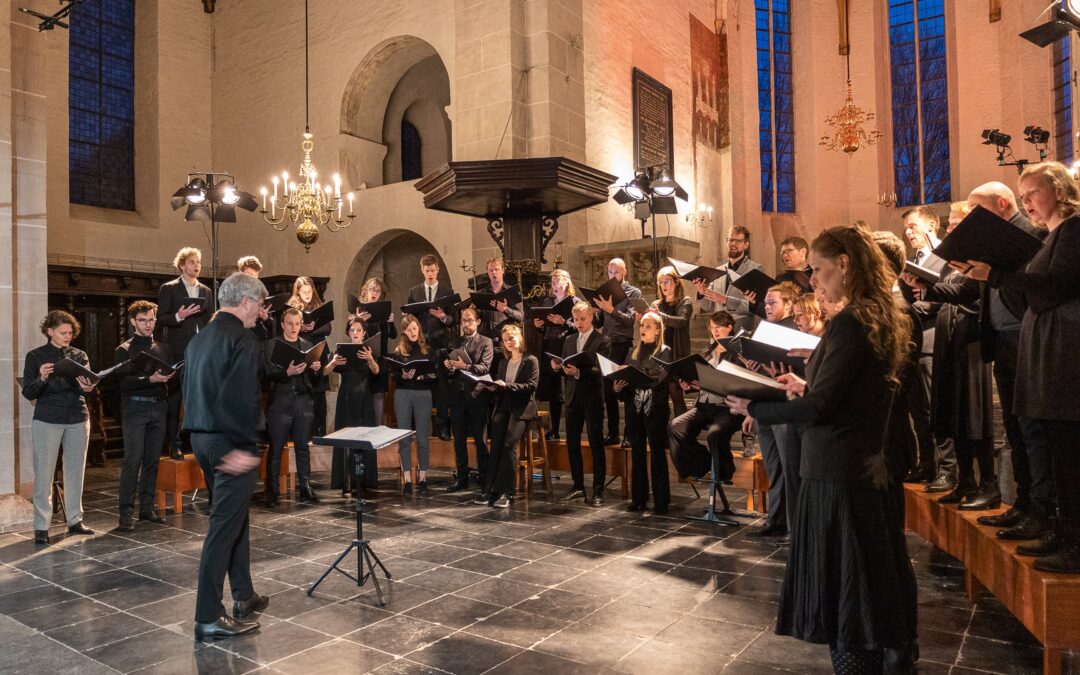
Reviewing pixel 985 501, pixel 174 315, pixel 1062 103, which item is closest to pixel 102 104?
pixel 174 315

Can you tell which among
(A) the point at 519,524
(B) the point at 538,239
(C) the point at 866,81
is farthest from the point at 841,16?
(A) the point at 519,524

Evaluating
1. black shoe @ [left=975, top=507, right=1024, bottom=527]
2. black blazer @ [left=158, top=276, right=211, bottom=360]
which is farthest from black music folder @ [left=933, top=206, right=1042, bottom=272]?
black blazer @ [left=158, top=276, right=211, bottom=360]

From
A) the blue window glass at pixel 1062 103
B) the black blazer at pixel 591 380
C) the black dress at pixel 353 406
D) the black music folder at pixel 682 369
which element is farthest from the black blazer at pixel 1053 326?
the blue window glass at pixel 1062 103

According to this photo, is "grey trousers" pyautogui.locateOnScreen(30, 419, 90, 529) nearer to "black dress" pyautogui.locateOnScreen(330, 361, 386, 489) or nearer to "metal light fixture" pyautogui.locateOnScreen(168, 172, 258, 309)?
"black dress" pyautogui.locateOnScreen(330, 361, 386, 489)

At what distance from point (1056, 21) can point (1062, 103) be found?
Result: 11762mm

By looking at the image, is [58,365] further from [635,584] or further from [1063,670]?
[1063,670]

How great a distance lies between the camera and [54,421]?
18.0 ft

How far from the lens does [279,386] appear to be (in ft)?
22.0

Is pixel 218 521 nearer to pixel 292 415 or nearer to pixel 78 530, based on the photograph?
pixel 78 530

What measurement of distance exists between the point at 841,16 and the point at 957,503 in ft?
53.5

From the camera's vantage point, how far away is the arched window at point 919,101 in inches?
655

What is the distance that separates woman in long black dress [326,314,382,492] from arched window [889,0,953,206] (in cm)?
1415

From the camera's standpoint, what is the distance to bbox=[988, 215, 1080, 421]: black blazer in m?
2.70

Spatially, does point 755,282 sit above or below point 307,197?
below
